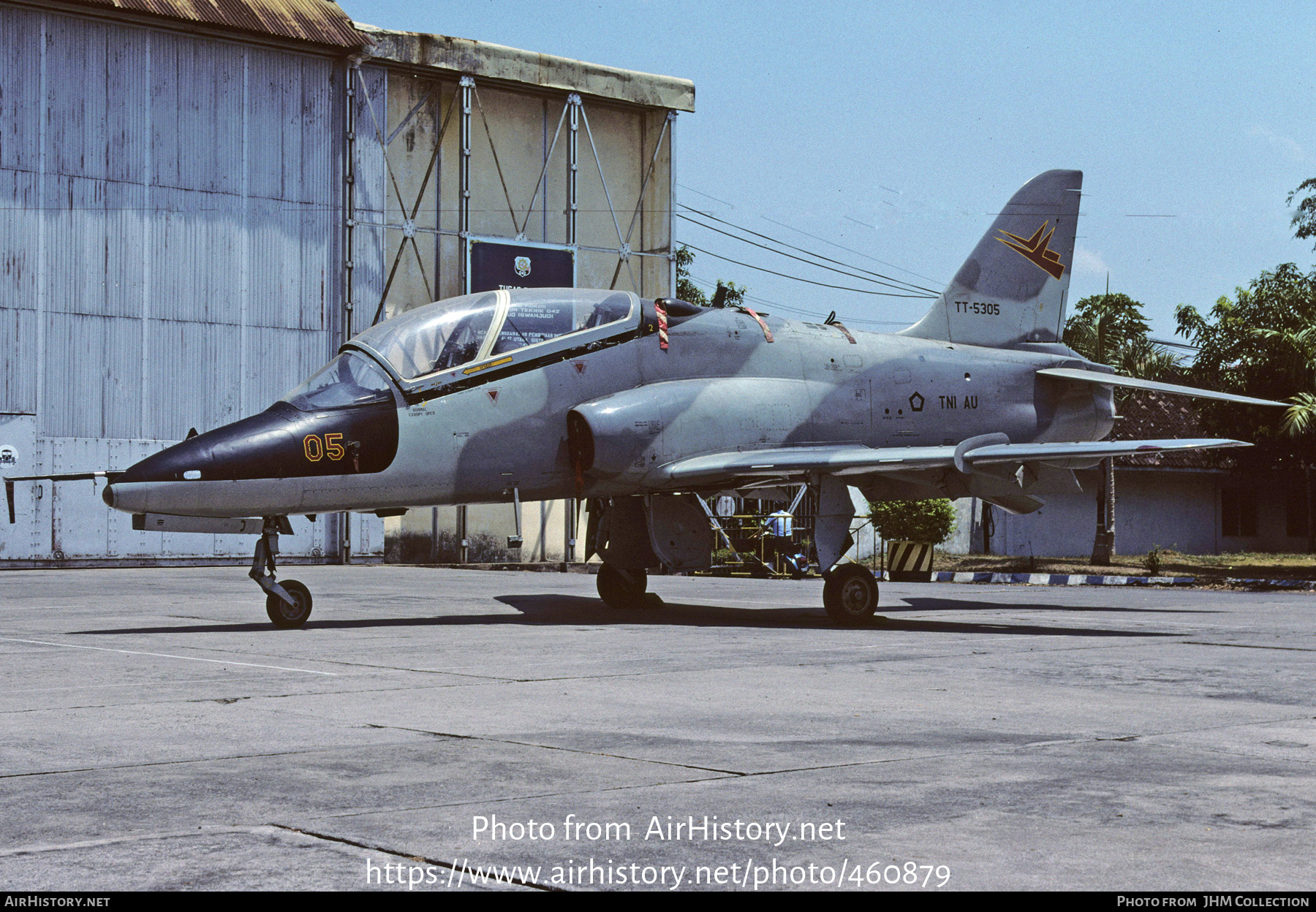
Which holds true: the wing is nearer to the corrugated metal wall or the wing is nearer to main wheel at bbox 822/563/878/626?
main wheel at bbox 822/563/878/626

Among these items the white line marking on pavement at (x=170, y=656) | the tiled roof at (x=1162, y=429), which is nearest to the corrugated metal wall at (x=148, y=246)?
the white line marking on pavement at (x=170, y=656)

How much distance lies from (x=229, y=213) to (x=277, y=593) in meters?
23.1

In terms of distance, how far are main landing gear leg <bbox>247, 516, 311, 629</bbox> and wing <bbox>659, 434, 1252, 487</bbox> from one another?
4071 mm

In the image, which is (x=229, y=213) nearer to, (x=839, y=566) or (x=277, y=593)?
(x=277, y=593)

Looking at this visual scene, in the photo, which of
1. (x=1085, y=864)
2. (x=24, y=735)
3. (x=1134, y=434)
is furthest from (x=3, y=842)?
(x=1134, y=434)

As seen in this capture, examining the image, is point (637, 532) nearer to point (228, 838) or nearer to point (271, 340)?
point (228, 838)

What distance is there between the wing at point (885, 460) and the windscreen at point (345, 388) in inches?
129

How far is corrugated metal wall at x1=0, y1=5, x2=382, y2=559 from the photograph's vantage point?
105 ft

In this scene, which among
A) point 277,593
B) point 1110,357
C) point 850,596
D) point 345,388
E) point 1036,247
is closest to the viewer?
point 345,388

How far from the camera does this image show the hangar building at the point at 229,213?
32.2m

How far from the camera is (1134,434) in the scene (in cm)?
4634

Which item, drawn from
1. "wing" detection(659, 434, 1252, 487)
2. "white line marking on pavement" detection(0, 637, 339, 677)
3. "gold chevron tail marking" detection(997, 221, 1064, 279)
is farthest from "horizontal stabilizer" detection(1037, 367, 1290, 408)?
"white line marking on pavement" detection(0, 637, 339, 677)

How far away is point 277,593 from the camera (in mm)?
13805

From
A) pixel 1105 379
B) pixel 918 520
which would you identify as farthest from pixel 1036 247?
pixel 918 520
